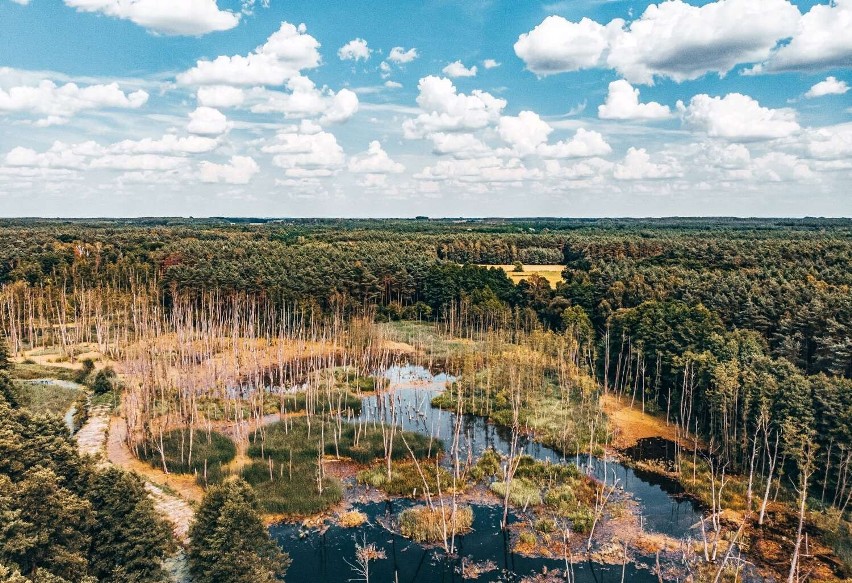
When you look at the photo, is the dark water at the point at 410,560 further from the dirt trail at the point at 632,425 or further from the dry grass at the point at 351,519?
the dirt trail at the point at 632,425

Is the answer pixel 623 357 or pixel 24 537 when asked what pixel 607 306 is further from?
pixel 24 537

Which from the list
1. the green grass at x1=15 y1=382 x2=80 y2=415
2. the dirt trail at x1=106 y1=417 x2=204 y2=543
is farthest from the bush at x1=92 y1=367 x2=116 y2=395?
the dirt trail at x1=106 y1=417 x2=204 y2=543

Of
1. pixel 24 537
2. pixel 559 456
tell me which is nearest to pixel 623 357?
pixel 559 456

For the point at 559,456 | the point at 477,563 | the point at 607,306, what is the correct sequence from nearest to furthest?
the point at 477,563, the point at 559,456, the point at 607,306

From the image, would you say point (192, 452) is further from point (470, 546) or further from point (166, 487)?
point (470, 546)

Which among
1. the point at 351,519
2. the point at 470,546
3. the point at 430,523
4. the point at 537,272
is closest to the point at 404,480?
the point at 351,519

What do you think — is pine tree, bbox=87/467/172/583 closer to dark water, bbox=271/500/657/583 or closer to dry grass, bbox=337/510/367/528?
dark water, bbox=271/500/657/583

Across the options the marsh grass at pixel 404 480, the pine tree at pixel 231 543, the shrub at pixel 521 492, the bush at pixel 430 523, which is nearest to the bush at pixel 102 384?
the marsh grass at pixel 404 480
